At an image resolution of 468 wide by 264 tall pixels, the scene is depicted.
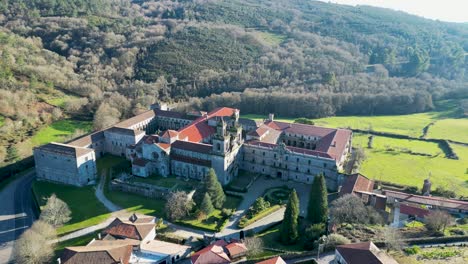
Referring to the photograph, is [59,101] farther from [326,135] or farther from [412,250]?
[412,250]

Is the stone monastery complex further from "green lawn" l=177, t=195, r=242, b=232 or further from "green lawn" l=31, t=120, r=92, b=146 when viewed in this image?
"green lawn" l=31, t=120, r=92, b=146

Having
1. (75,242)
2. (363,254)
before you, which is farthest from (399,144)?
(75,242)

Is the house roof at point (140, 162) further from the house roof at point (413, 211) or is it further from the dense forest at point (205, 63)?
the house roof at point (413, 211)

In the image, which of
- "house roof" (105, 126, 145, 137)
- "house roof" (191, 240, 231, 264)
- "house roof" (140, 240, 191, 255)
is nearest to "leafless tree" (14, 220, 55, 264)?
"house roof" (140, 240, 191, 255)

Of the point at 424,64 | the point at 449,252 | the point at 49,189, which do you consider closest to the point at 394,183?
the point at 449,252

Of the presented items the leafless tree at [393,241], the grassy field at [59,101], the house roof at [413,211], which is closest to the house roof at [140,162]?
the leafless tree at [393,241]
